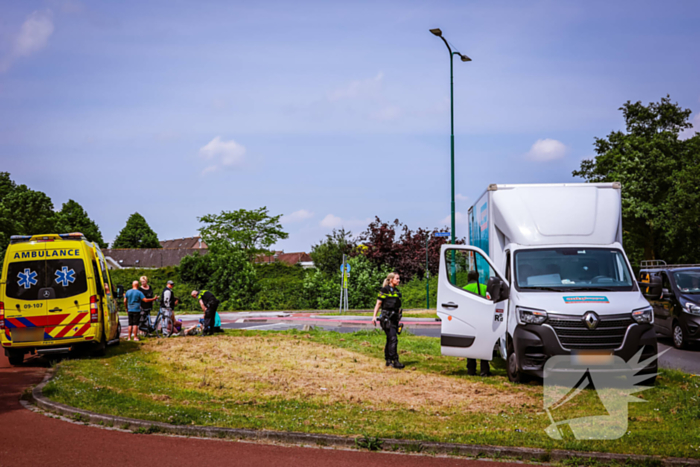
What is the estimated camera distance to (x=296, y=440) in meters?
6.29

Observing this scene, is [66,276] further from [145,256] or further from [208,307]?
[145,256]

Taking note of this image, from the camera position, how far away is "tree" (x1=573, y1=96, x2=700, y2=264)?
3897 centimetres

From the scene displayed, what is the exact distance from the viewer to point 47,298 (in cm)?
1290

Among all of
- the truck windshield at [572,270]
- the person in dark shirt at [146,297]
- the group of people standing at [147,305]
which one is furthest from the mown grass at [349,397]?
the person in dark shirt at [146,297]

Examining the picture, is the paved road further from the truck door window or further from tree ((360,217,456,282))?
tree ((360,217,456,282))

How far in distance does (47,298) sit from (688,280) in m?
14.5

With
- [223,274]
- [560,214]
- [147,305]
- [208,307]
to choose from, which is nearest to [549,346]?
[560,214]

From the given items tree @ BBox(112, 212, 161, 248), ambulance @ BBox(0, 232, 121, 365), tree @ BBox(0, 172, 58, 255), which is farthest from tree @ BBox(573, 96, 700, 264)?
tree @ BBox(112, 212, 161, 248)

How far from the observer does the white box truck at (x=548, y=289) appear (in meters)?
8.82

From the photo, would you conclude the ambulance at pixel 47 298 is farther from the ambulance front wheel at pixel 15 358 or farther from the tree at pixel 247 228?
the tree at pixel 247 228

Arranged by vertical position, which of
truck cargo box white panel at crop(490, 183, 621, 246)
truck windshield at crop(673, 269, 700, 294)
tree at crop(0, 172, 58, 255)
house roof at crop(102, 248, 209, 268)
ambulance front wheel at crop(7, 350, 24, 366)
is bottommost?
ambulance front wheel at crop(7, 350, 24, 366)

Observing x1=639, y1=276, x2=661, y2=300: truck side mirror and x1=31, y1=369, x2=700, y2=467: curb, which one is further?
x1=639, y1=276, x2=661, y2=300: truck side mirror

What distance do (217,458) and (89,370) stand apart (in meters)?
6.35

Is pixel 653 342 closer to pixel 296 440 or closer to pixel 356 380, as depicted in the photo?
pixel 356 380
